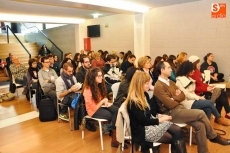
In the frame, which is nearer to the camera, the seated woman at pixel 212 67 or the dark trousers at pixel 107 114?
the dark trousers at pixel 107 114

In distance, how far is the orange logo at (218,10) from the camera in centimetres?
526

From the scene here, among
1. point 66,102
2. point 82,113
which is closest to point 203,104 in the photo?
point 82,113

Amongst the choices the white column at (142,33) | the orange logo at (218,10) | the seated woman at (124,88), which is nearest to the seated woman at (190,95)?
the seated woman at (124,88)

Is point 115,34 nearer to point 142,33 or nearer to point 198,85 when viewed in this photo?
point 142,33

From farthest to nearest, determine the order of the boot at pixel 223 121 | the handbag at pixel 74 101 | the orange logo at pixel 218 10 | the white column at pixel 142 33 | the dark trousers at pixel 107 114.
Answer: the white column at pixel 142 33
the orange logo at pixel 218 10
the boot at pixel 223 121
the handbag at pixel 74 101
the dark trousers at pixel 107 114

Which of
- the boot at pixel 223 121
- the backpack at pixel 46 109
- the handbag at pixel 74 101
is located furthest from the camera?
the backpack at pixel 46 109

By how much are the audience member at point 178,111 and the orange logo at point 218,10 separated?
11.7 ft

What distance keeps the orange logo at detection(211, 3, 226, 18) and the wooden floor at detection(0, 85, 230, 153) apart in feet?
9.96

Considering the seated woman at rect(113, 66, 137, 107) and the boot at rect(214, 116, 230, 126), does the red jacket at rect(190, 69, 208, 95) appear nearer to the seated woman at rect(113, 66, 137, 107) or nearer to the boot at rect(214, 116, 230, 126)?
the boot at rect(214, 116, 230, 126)

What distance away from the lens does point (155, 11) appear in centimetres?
654

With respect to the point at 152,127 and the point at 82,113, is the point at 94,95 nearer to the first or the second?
the point at 82,113

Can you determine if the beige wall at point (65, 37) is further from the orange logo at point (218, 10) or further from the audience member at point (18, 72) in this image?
the orange logo at point (218, 10)

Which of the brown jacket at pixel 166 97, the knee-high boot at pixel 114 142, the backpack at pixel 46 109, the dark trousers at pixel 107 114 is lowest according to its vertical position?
the knee-high boot at pixel 114 142

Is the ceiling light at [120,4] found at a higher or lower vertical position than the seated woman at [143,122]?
higher
